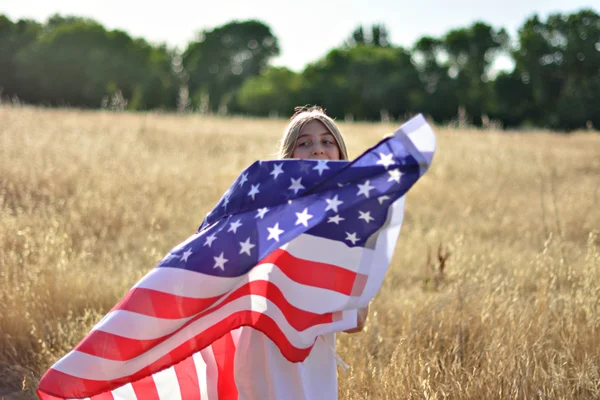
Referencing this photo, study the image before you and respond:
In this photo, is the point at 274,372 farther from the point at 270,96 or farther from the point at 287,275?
the point at 270,96

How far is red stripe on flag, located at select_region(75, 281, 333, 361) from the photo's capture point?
202 cm

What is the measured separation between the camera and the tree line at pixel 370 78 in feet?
120

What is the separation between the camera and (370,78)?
4644 cm

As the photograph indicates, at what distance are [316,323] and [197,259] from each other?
52cm

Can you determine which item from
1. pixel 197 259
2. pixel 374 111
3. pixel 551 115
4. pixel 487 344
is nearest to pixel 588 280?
pixel 487 344

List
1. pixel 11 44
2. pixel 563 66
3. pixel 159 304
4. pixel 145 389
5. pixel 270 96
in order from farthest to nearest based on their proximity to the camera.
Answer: pixel 270 96 < pixel 11 44 < pixel 563 66 < pixel 145 389 < pixel 159 304

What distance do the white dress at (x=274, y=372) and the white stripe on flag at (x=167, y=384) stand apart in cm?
28

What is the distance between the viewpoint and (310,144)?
264 cm

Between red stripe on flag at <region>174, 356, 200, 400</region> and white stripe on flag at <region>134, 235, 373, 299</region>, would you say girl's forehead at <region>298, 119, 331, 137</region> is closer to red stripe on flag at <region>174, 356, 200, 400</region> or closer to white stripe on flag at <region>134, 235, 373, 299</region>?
white stripe on flag at <region>134, 235, 373, 299</region>

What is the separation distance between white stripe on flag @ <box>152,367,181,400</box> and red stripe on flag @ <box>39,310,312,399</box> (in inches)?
8.1

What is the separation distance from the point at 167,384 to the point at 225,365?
0.26 m

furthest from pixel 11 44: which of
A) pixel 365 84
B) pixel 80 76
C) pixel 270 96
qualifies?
pixel 365 84

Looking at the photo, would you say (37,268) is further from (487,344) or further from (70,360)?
(487,344)

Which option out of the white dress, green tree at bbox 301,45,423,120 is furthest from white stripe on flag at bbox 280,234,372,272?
green tree at bbox 301,45,423,120
